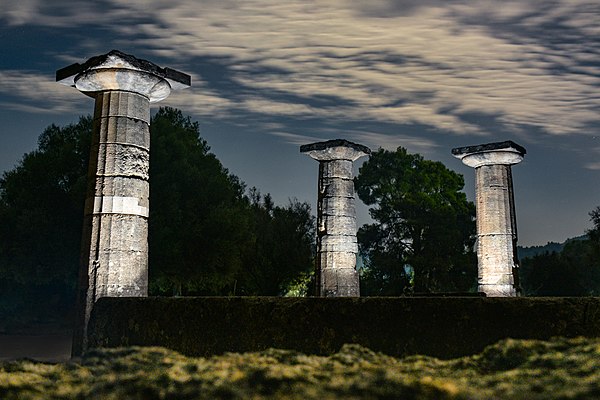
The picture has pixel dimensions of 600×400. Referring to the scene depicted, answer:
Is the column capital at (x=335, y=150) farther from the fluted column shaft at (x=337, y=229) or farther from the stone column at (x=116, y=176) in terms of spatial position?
the stone column at (x=116, y=176)

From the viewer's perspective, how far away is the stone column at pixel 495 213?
1534 centimetres

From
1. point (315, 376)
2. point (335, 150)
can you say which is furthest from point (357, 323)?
point (335, 150)

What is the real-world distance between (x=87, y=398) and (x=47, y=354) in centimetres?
1508

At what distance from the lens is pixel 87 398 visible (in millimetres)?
1342

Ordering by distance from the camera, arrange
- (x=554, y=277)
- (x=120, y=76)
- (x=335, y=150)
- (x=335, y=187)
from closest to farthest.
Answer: (x=120, y=76) → (x=335, y=150) → (x=335, y=187) → (x=554, y=277)

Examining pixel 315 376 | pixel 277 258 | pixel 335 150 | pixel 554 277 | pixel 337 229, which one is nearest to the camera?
pixel 315 376

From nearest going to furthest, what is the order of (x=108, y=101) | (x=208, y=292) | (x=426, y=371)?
(x=426, y=371)
(x=108, y=101)
(x=208, y=292)

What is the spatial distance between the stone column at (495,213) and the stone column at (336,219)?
3173mm

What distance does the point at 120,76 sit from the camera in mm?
10047

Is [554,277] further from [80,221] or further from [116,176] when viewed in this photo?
[116,176]

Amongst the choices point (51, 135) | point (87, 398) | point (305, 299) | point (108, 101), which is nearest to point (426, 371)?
point (87, 398)

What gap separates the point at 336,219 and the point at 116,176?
276 inches

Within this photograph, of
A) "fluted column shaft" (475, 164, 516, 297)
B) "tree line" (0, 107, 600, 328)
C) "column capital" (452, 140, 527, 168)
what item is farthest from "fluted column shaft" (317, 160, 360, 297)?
"fluted column shaft" (475, 164, 516, 297)

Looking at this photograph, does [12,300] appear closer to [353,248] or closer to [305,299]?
[353,248]
